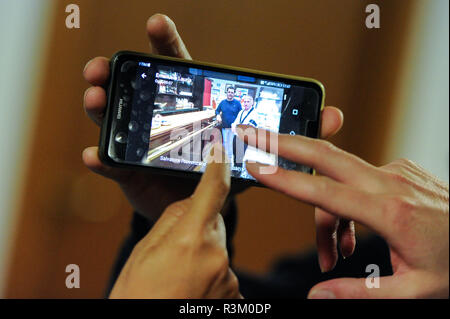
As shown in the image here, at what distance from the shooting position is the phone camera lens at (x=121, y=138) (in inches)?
24.4

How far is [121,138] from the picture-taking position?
24.5 inches

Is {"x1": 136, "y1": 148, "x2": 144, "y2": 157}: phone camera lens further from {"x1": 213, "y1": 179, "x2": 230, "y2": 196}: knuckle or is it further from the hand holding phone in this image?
{"x1": 213, "y1": 179, "x2": 230, "y2": 196}: knuckle

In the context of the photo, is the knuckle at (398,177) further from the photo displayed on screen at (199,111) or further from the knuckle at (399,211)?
the photo displayed on screen at (199,111)

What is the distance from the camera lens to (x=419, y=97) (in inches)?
62.9

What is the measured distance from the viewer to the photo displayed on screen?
2.08 feet

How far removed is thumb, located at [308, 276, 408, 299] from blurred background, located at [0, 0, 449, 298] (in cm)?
Answer: 90

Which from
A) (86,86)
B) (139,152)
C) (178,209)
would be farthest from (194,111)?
(86,86)

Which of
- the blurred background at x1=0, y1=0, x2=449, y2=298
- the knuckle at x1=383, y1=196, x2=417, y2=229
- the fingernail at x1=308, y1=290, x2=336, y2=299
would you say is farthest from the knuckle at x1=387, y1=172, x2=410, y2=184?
the blurred background at x1=0, y1=0, x2=449, y2=298

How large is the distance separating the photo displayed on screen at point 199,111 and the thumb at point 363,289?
235mm

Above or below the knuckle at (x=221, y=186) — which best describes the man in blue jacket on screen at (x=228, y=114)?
above

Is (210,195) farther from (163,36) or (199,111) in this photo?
(163,36)

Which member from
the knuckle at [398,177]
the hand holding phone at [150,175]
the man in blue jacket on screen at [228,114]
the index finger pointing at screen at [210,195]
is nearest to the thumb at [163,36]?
the hand holding phone at [150,175]

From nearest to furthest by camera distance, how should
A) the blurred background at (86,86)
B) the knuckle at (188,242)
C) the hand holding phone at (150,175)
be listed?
1. the knuckle at (188,242)
2. the hand holding phone at (150,175)
3. the blurred background at (86,86)
